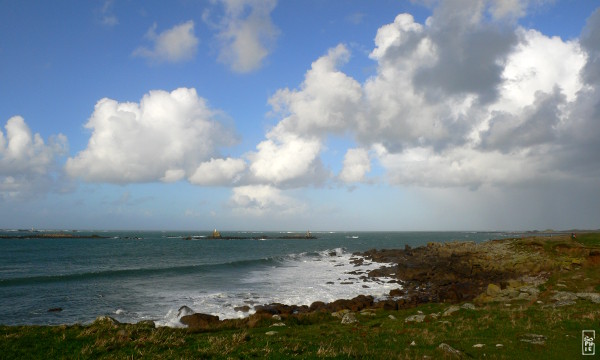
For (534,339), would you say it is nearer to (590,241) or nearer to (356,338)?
(356,338)

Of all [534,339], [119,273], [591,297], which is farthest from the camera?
[119,273]

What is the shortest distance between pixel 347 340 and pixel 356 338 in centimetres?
67

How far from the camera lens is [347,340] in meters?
14.7

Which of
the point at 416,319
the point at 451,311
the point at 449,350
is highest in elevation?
the point at 449,350

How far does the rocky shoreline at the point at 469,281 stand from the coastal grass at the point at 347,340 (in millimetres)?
4688

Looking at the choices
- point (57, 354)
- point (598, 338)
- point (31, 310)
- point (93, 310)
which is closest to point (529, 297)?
point (598, 338)

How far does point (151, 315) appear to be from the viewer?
2756cm

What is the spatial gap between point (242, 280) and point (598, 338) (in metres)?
39.2

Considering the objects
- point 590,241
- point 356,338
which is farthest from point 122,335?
point 590,241

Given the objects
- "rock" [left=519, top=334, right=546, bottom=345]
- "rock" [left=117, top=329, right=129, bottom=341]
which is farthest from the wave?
"rock" [left=519, top=334, right=546, bottom=345]

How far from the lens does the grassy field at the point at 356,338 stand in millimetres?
11797

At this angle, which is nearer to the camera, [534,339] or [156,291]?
[534,339]

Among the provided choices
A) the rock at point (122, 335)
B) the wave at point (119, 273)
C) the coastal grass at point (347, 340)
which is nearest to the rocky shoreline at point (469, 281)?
the coastal grass at point (347, 340)

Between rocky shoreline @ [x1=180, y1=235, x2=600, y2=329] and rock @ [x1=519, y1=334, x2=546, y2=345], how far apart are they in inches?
335
